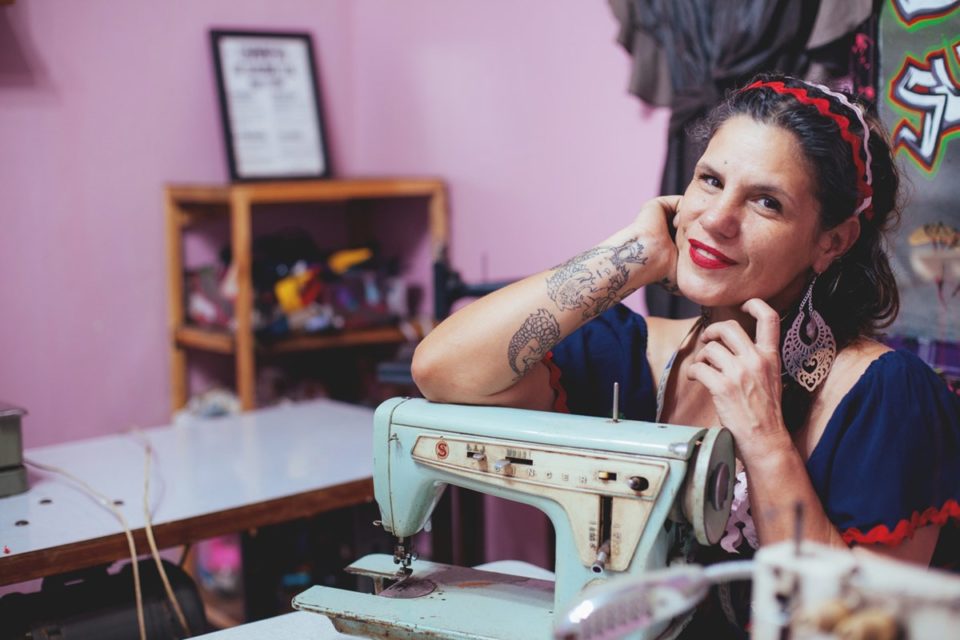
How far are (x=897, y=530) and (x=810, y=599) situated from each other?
1.62 feet

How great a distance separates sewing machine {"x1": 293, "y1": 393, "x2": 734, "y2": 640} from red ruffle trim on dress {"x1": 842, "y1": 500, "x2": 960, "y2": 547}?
191 mm

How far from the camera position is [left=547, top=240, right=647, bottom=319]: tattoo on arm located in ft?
4.48

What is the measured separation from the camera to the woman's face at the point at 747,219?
133cm

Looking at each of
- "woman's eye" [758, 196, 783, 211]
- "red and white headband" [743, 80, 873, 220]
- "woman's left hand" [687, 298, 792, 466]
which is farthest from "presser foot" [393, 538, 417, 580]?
"red and white headband" [743, 80, 873, 220]

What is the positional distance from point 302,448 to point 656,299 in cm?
87

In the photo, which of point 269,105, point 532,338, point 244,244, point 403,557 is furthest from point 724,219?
point 269,105

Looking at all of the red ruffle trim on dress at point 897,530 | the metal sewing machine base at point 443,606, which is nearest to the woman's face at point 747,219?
the red ruffle trim on dress at point 897,530

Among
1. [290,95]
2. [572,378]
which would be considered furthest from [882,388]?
[290,95]

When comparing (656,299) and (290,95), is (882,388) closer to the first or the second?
(656,299)

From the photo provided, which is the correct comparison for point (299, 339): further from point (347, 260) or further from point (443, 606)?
point (443, 606)

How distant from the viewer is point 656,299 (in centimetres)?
225

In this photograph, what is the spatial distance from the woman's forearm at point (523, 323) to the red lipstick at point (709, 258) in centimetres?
6

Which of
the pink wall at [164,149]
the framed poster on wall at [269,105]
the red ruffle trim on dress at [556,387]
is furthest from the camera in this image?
the framed poster on wall at [269,105]

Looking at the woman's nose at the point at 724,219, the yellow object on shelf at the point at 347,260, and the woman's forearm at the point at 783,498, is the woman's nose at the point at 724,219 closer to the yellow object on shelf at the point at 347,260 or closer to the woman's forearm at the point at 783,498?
the woman's forearm at the point at 783,498
